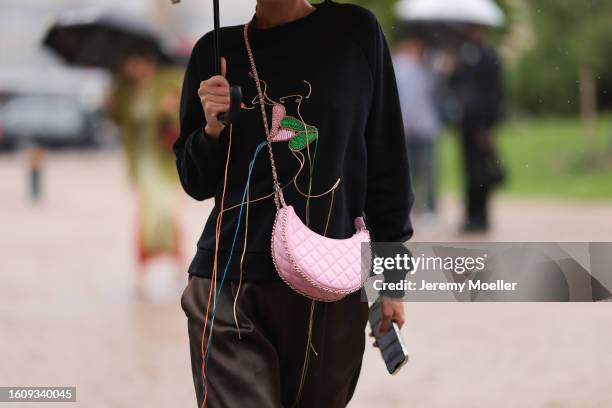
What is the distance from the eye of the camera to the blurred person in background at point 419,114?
481 inches

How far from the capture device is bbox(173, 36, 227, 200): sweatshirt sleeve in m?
2.78

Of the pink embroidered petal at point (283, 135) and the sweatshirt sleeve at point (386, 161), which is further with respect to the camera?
the sweatshirt sleeve at point (386, 161)

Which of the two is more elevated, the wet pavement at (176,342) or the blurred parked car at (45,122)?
the wet pavement at (176,342)

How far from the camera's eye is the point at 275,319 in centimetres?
279

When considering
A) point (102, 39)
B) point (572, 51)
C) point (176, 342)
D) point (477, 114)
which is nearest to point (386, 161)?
point (176, 342)

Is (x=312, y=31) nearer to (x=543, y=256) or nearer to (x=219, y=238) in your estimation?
(x=219, y=238)

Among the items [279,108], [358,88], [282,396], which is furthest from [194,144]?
[282,396]

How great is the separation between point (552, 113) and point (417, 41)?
15.3 meters

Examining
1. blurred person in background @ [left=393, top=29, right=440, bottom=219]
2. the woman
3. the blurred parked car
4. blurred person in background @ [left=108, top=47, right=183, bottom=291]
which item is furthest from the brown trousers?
the blurred parked car

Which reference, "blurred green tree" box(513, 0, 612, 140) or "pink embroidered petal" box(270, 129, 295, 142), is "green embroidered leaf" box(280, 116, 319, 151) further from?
"blurred green tree" box(513, 0, 612, 140)

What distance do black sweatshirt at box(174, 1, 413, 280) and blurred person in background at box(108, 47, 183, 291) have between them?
547 cm

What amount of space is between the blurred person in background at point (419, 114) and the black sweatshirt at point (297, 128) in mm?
9212

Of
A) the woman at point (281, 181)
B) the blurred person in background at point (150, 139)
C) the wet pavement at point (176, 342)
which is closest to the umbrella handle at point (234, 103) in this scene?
the woman at point (281, 181)

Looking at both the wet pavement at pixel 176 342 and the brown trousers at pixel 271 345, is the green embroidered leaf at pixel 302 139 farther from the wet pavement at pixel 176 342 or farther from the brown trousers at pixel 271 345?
the wet pavement at pixel 176 342
